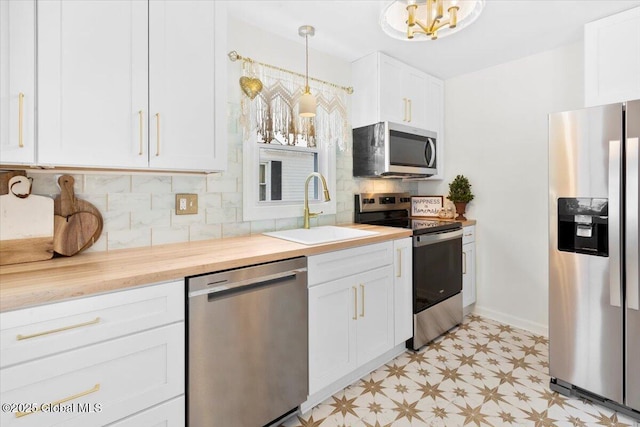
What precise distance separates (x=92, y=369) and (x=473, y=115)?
11.0ft

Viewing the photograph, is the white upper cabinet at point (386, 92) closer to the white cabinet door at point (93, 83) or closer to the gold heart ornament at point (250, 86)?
the gold heart ornament at point (250, 86)

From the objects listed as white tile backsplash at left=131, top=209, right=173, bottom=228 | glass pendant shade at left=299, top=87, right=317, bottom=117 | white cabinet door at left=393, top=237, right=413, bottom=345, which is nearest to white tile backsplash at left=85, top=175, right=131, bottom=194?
white tile backsplash at left=131, top=209, right=173, bottom=228

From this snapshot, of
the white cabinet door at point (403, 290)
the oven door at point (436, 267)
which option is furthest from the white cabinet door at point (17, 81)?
the oven door at point (436, 267)

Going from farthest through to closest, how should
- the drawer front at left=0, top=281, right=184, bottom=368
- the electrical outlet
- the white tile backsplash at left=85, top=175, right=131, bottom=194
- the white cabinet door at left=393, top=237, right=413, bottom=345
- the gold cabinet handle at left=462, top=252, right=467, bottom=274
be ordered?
the gold cabinet handle at left=462, top=252, right=467, bottom=274
the white cabinet door at left=393, top=237, right=413, bottom=345
the electrical outlet
the white tile backsplash at left=85, top=175, right=131, bottom=194
the drawer front at left=0, top=281, right=184, bottom=368

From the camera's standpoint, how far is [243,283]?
1.50 meters

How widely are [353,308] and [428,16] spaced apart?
1.61 m

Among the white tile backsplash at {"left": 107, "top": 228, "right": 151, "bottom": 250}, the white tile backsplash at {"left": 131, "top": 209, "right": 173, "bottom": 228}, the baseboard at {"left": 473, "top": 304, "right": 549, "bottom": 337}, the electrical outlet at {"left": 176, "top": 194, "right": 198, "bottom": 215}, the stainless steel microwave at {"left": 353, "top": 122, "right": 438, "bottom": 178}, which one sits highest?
the stainless steel microwave at {"left": 353, "top": 122, "right": 438, "bottom": 178}

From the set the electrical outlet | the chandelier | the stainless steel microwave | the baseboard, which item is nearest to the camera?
the chandelier

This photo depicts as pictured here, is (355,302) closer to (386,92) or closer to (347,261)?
(347,261)

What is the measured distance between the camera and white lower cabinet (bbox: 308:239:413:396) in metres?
1.83

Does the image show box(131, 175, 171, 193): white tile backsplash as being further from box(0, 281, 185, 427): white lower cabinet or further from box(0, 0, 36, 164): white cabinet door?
box(0, 281, 185, 427): white lower cabinet

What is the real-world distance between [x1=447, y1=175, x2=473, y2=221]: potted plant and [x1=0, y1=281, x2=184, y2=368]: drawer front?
265 centimetres

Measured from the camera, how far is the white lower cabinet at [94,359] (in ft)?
3.32

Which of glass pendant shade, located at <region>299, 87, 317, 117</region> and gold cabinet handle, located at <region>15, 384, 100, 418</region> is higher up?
glass pendant shade, located at <region>299, 87, 317, 117</region>
